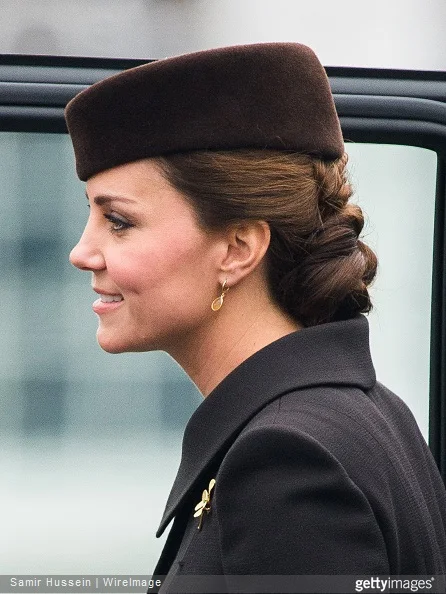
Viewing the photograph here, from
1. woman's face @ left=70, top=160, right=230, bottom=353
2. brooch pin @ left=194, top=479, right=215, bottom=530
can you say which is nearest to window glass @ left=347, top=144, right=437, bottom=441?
woman's face @ left=70, top=160, right=230, bottom=353

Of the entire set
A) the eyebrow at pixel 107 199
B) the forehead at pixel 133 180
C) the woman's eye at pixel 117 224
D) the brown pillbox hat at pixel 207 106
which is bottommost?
the woman's eye at pixel 117 224

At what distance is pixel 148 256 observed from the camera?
1554 mm

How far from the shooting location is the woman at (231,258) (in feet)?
4.99

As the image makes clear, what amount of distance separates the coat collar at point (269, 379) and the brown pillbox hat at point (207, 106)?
0.29 m

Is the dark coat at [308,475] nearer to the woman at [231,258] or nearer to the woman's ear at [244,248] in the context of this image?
the woman at [231,258]

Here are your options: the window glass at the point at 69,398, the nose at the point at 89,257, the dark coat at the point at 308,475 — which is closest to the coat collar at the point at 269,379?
the dark coat at the point at 308,475

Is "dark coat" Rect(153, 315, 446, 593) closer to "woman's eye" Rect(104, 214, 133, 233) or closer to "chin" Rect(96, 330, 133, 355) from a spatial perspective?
"chin" Rect(96, 330, 133, 355)

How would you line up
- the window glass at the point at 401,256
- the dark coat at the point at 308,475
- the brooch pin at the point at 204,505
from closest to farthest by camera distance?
the dark coat at the point at 308,475 → the brooch pin at the point at 204,505 → the window glass at the point at 401,256

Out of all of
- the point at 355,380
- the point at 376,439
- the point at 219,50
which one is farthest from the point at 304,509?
the point at 219,50

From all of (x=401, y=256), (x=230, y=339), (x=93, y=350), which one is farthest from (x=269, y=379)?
(x=401, y=256)

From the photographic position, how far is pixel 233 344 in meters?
1.62

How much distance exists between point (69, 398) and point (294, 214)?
26.3 inches

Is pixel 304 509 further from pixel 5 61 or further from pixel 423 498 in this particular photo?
pixel 5 61

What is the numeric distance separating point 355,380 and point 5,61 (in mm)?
840
